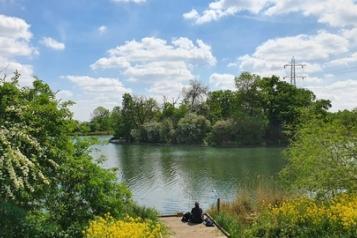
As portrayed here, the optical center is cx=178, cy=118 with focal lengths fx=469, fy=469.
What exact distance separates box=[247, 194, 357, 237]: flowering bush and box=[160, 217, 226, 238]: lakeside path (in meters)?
1.94

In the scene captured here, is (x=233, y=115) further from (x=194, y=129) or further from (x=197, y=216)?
(x=197, y=216)

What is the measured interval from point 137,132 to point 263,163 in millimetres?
50517

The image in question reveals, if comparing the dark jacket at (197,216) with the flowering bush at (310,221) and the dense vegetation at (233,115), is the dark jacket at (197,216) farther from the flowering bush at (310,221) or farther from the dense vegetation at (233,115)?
the dense vegetation at (233,115)

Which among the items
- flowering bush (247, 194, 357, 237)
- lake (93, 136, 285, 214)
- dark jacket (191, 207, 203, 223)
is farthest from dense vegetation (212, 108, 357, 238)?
lake (93, 136, 285, 214)

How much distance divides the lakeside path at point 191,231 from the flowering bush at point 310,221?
1.94 metres

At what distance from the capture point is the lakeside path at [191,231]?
51.2ft

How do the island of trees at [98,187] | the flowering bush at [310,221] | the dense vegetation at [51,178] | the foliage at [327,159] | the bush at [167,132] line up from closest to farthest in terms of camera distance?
the island of trees at [98,187], the dense vegetation at [51,178], the flowering bush at [310,221], the foliage at [327,159], the bush at [167,132]

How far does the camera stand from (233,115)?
8681 centimetres

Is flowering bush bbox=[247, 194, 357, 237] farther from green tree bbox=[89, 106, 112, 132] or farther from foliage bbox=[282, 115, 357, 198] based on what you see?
green tree bbox=[89, 106, 112, 132]

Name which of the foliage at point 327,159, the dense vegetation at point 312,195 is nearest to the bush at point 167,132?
the dense vegetation at point 312,195

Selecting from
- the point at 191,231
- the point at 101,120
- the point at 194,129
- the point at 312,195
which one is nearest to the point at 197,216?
the point at 191,231

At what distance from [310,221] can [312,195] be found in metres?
4.67

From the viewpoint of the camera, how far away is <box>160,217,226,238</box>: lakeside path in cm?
1559

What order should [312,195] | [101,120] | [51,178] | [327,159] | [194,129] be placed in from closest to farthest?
[51,178] < [327,159] < [312,195] < [194,129] < [101,120]
